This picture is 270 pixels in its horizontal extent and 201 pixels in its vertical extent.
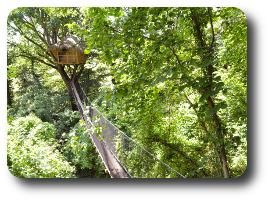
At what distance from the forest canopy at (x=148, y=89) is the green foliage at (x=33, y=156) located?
1 cm

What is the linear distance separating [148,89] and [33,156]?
155cm

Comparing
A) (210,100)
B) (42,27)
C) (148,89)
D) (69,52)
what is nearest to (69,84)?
(69,52)

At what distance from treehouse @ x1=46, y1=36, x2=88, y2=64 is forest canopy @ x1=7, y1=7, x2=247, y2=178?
0.25 meters

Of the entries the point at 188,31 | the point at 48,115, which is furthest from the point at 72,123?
the point at 188,31

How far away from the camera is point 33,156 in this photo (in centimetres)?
175

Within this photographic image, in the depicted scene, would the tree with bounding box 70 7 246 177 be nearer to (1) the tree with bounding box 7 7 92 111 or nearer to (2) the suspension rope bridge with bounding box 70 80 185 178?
(2) the suspension rope bridge with bounding box 70 80 185 178

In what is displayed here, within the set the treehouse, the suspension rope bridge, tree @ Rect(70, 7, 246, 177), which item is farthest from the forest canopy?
the treehouse

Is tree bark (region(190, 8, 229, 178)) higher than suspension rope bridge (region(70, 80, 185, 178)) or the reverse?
higher

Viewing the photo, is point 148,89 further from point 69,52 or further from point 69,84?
point 69,52

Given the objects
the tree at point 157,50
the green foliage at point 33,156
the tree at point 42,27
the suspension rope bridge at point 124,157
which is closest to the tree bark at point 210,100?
the tree at point 157,50

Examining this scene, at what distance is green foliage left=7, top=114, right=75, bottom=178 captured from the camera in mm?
1305

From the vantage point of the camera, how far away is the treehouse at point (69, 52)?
4052mm
